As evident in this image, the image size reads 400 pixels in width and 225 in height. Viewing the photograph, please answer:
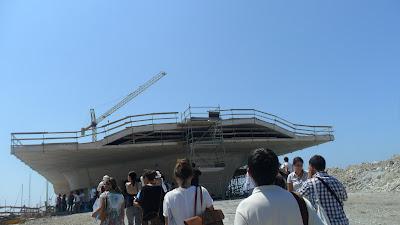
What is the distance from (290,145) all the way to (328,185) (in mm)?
34496

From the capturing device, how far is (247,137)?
35062 millimetres

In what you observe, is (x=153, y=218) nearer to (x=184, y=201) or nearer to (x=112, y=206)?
(x=112, y=206)

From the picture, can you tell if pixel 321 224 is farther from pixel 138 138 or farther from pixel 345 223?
pixel 138 138

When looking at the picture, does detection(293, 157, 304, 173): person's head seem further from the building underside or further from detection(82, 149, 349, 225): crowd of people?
the building underside

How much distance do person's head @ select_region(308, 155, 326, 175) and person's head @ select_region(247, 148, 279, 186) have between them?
213 centimetres

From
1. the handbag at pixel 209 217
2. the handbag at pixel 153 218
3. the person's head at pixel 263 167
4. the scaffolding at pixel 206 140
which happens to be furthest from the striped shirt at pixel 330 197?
the scaffolding at pixel 206 140

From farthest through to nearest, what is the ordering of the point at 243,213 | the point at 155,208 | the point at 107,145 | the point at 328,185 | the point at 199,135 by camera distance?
1. the point at 199,135
2. the point at 107,145
3. the point at 155,208
4. the point at 328,185
5. the point at 243,213

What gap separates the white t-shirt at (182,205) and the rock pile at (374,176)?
91.5ft

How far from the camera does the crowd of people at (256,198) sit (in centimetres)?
308

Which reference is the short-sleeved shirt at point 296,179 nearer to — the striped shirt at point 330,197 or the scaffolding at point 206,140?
the striped shirt at point 330,197

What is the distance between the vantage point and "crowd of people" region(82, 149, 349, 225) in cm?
308

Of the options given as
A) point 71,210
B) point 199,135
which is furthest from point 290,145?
point 71,210

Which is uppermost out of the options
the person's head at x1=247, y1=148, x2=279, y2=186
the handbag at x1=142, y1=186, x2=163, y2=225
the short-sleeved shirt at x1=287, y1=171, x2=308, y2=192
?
the person's head at x1=247, y1=148, x2=279, y2=186

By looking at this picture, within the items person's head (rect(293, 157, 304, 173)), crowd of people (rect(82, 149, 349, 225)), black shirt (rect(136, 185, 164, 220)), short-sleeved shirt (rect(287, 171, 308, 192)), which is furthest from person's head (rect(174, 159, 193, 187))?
person's head (rect(293, 157, 304, 173))
